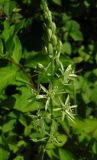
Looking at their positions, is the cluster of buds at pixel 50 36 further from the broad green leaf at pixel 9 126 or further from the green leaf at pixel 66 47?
the green leaf at pixel 66 47

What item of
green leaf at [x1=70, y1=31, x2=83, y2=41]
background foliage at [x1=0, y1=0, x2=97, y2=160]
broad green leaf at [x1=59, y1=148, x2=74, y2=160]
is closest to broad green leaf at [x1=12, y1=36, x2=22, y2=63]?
background foliage at [x1=0, y1=0, x2=97, y2=160]

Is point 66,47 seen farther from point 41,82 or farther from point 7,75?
point 41,82

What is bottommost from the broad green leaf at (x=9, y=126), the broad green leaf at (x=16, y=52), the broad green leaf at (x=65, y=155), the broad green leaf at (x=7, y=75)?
the broad green leaf at (x=65, y=155)

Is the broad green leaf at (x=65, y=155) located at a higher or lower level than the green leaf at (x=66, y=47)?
lower

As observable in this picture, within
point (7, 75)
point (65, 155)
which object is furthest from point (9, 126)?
point (7, 75)

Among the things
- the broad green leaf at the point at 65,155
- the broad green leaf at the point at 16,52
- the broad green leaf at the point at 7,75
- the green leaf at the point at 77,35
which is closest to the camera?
the broad green leaf at the point at 7,75

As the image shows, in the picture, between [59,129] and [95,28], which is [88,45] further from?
[59,129]

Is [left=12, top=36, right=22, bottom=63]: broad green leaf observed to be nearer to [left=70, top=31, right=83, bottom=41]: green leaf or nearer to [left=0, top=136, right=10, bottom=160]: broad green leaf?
[left=0, top=136, right=10, bottom=160]: broad green leaf

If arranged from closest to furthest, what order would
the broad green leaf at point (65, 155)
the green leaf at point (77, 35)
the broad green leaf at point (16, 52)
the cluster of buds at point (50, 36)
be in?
the cluster of buds at point (50, 36), the broad green leaf at point (16, 52), the broad green leaf at point (65, 155), the green leaf at point (77, 35)

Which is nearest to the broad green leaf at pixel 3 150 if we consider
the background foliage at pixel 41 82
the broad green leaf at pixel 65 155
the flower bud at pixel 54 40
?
the background foliage at pixel 41 82
